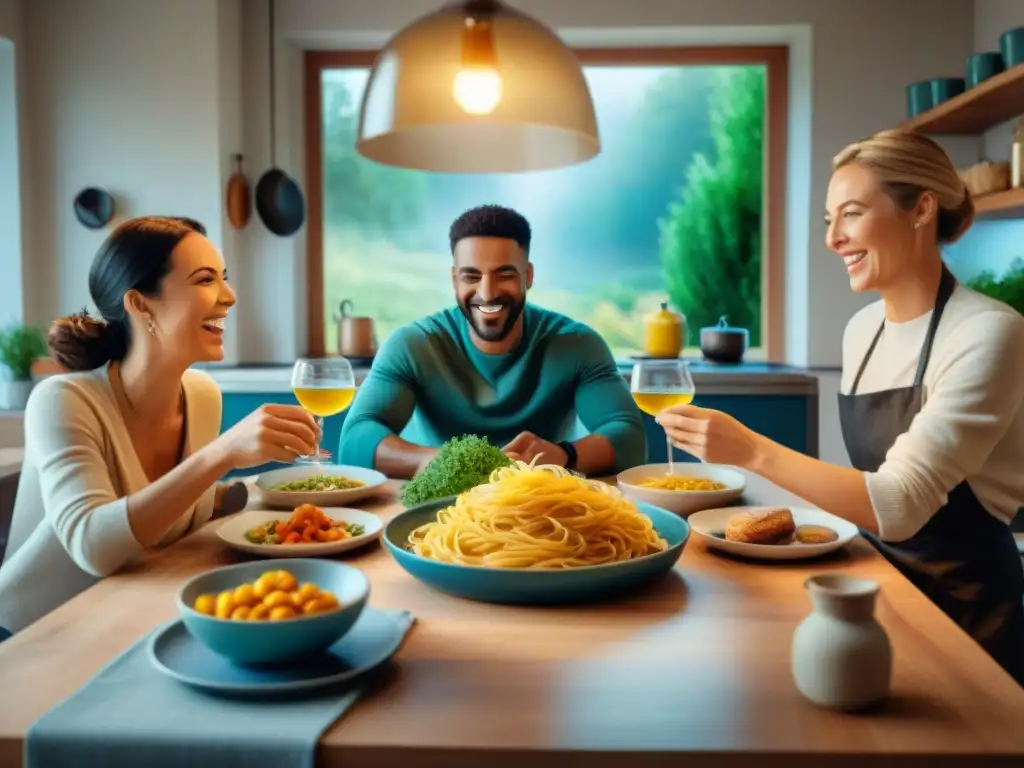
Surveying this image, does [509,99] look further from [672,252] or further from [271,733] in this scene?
[672,252]

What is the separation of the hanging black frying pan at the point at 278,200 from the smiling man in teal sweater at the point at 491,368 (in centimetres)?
173

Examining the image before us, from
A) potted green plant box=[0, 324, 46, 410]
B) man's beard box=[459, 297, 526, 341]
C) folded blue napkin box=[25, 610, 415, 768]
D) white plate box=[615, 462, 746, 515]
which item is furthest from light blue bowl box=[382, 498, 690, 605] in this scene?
potted green plant box=[0, 324, 46, 410]

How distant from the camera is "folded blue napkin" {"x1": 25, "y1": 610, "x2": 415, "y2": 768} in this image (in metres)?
0.82

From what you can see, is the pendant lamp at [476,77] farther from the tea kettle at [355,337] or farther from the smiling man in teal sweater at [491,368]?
the tea kettle at [355,337]

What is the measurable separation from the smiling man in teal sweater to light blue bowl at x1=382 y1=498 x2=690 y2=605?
3.77 feet

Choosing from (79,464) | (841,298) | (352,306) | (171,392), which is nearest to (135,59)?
(352,306)

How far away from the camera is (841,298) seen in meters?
3.93

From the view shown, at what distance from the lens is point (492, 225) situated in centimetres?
244

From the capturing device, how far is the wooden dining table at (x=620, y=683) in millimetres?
806

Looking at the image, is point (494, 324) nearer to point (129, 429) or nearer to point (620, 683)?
point (129, 429)

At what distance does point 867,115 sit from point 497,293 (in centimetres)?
228

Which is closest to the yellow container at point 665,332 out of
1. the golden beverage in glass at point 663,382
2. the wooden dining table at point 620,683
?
the golden beverage in glass at point 663,382

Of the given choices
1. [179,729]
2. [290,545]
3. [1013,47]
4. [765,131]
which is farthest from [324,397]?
[765,131]

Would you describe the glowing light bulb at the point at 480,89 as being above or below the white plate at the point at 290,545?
above
